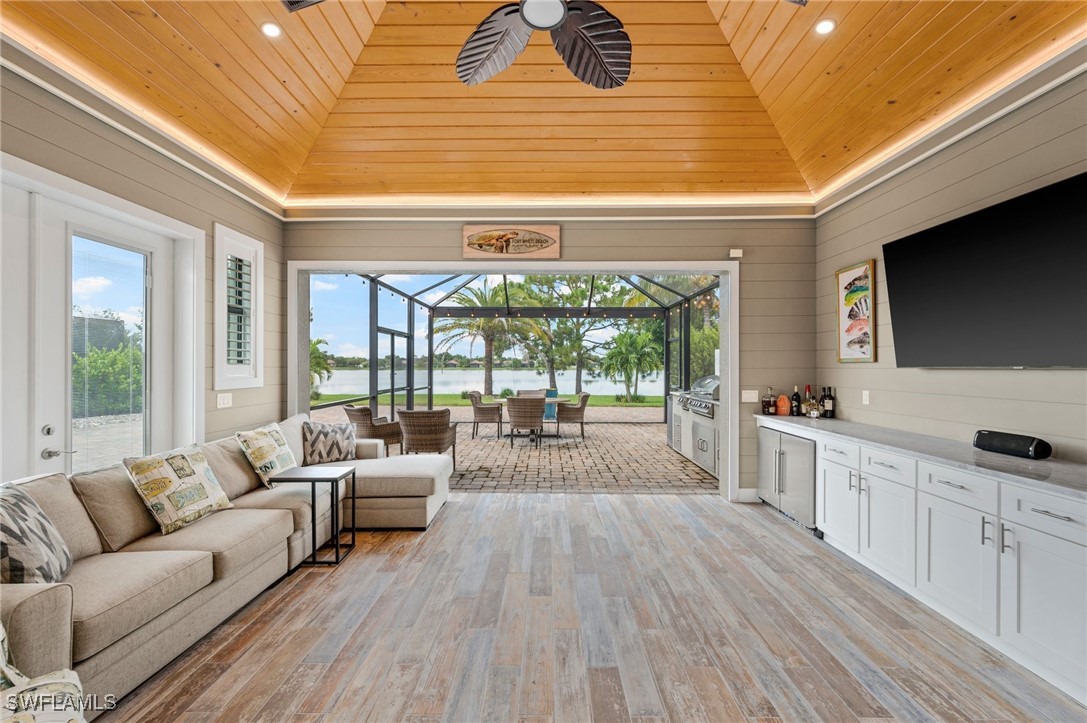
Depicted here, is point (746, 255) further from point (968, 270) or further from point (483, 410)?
point (483, 410)

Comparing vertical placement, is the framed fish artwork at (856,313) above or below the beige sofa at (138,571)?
above

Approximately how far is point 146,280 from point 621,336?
1029 centimetres

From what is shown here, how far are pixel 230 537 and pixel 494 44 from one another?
2.83 m

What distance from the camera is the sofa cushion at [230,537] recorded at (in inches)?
98.7

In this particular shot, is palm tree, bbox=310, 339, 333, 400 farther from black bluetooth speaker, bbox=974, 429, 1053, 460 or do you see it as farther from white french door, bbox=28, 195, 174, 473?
black bluetooth speaker, bbox=974, 429, 1053, 460

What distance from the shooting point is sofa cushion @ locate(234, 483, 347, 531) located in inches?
130

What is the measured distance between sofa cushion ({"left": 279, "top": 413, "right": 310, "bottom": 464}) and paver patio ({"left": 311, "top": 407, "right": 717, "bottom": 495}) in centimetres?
116

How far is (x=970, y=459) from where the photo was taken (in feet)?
8.38

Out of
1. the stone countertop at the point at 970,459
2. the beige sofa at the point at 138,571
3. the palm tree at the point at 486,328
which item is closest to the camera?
the beige sofa at the point at 138,571

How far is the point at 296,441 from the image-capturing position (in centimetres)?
430

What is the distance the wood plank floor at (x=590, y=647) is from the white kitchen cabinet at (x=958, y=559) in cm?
16

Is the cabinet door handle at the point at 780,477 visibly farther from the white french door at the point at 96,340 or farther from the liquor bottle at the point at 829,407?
the white french door at the point at 96,340

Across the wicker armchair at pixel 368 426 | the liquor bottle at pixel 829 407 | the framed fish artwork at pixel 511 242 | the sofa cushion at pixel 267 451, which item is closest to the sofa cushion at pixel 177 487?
the sofa cushion at pixel 267 451

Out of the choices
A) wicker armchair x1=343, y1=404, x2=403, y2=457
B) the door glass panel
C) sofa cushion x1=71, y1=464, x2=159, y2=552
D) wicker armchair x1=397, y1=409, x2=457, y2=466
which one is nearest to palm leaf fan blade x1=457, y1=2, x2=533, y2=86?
the door glass panel
